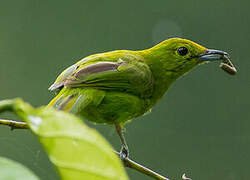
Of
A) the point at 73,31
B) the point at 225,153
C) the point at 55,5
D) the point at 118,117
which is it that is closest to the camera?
the point at 118,117

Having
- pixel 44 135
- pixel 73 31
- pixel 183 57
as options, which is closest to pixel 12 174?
pixel 44 135

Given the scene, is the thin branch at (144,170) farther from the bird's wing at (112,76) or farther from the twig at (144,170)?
the bird's wing at (112,76)

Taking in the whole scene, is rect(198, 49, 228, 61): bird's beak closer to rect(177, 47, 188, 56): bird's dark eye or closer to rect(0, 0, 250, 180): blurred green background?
rect(177, 47, 188, 56): bird's dark eye

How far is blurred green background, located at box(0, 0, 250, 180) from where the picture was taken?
861 centimetres

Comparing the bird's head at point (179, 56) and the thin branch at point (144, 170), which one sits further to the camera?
the bird's head at point (179, 56)

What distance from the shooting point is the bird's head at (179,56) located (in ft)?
12.2

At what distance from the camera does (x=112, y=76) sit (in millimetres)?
3250

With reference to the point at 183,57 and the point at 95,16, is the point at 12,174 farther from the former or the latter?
the point at 95,16

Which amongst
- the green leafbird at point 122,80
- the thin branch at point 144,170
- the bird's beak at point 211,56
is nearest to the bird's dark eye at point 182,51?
Answer: the green leafbird at point 122,80

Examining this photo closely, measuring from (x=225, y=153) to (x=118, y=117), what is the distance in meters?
6.68

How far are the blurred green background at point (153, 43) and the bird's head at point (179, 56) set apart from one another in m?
4.22

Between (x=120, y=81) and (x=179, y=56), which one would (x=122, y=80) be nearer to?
(x=120, y=81)

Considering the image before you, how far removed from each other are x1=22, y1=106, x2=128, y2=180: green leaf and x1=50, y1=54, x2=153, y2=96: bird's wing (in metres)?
2.29

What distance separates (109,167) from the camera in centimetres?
53
